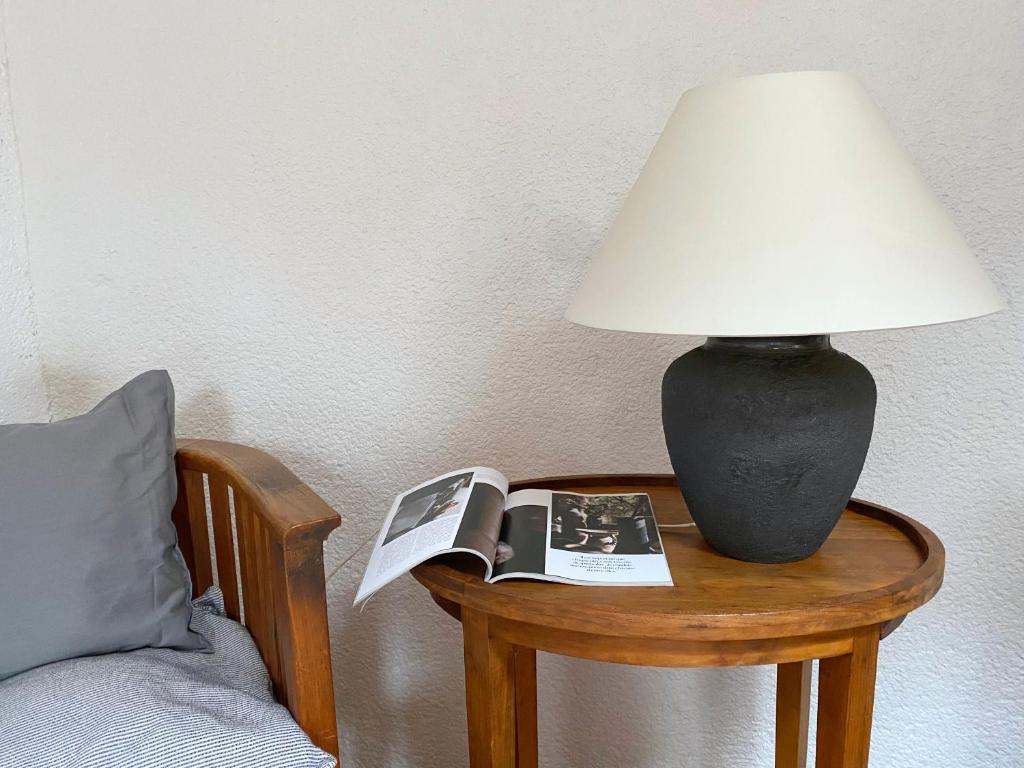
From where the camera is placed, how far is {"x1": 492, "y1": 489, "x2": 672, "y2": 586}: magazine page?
0.88m

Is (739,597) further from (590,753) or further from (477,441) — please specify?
(590,753)

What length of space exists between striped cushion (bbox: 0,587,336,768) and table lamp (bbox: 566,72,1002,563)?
1.65 ft

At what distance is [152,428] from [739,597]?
2.41 ft

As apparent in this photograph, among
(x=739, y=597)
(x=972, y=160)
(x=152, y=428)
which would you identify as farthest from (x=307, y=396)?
(x=972, y=160)

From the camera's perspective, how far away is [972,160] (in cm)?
122

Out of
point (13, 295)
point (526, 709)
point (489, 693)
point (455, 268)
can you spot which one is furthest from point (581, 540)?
point (13, 295)

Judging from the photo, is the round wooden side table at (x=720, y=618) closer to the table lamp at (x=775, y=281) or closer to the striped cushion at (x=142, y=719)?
the table lamp at (x=775, y=281)

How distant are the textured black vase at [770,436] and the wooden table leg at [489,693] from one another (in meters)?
0.26

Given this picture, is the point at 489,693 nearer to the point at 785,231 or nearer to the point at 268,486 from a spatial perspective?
the point at 268,486

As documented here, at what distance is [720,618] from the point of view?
0.78 metres

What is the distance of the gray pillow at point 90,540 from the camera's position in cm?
96

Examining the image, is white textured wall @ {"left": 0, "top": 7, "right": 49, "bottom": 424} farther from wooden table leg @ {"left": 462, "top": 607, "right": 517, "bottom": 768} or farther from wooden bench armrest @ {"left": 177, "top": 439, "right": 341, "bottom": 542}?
wooden table leg @ {"left": 462, "top": 607, "right": 517, "bottom": 768}

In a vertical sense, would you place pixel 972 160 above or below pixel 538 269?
above

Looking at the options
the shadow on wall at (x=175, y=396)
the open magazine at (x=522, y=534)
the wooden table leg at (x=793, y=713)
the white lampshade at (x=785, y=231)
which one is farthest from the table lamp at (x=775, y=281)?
the shadow on wall at (x=175, y=396)
